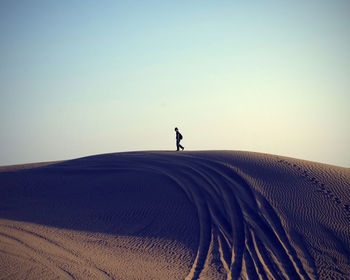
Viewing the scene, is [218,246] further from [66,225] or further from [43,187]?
[43,187]

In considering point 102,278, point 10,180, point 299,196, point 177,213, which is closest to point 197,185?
point 177,213

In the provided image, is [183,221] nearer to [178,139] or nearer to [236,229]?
[236,229]

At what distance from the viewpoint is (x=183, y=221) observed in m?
16.3

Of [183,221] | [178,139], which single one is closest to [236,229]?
[183,221]

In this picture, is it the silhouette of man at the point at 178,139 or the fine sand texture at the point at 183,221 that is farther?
the silhouette of man at the point at 178,139

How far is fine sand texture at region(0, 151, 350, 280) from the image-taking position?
501 inches

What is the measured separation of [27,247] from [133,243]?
147 inches

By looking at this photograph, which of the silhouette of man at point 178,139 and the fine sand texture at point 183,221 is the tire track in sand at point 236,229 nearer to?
the fine sand texture at point 183,221

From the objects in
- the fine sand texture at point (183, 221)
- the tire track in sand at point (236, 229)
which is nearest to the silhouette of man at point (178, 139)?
the fine sand texture at point (183, 221)

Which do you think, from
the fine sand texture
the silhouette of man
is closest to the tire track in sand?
the fine sand texture

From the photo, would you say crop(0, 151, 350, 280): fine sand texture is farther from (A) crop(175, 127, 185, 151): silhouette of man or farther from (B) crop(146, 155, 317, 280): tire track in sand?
(A) crop(175, 127, 185, 151): silhouette of man

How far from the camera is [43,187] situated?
71.8ft

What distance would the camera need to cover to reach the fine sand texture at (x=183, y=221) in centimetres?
1273

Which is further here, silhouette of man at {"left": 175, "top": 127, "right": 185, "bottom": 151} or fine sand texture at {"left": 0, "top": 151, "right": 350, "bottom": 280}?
silhouette of man at {"left": 175, "top": 127, "right": 185, "bottom": 151}
